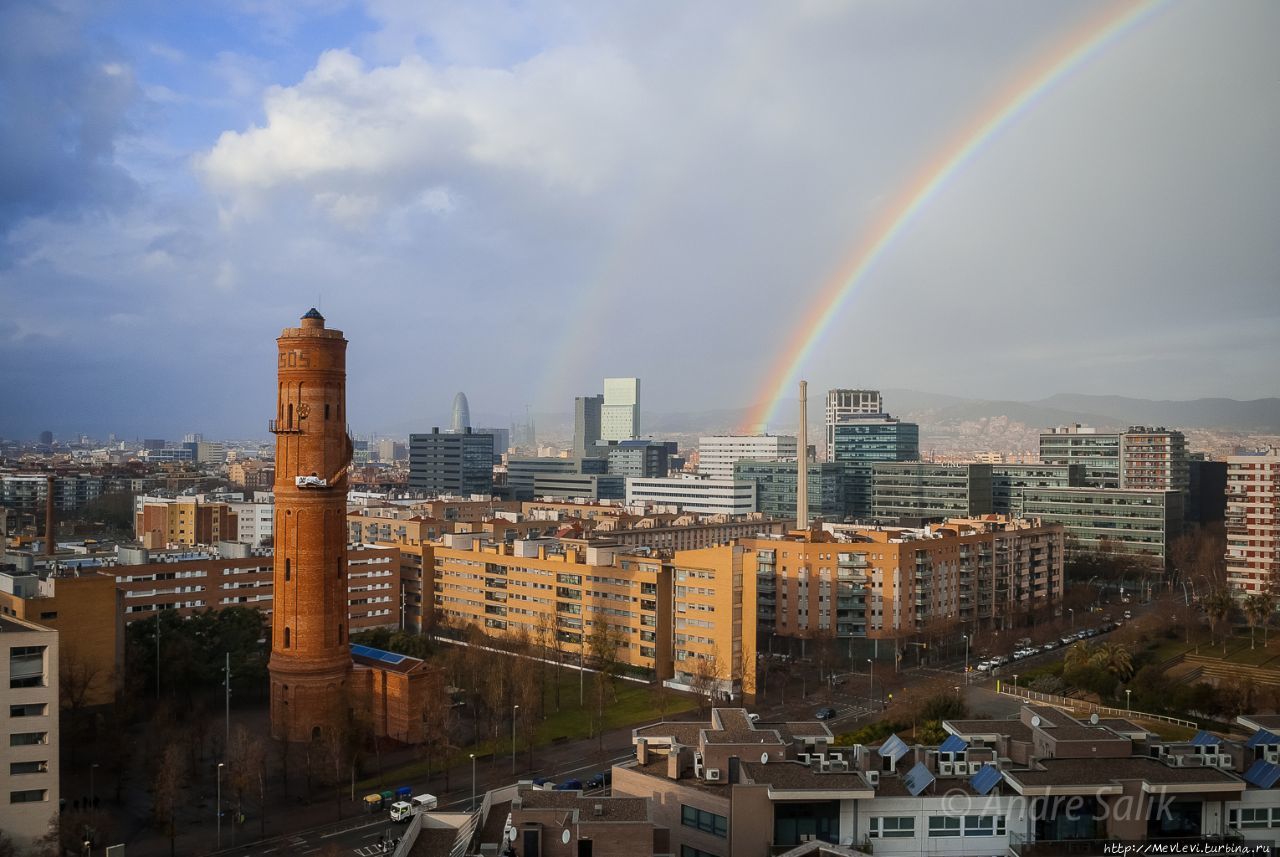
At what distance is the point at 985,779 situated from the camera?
16.2 meters

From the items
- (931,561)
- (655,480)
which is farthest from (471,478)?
(931,561)

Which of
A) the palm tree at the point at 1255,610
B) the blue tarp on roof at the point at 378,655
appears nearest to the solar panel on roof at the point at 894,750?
the blue tarp on roof at the point at 378,655

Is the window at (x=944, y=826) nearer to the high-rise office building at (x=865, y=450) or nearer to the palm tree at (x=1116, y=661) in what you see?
the palm tree at (x=1116, y=661)

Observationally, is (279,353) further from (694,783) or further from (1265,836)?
Answer: (1265,836)

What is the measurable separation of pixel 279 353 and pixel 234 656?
11.4m

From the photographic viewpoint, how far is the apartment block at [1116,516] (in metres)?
64.5

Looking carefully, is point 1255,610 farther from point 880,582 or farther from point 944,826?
point 944,826

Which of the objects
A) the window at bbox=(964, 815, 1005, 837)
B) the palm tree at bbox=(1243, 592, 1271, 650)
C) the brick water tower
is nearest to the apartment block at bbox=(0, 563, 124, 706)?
the brick water tower

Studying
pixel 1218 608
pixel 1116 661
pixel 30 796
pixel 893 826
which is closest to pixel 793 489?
pixel 1218 608

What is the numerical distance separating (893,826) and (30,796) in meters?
17.7

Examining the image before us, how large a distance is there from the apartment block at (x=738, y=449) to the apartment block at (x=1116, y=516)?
57972 millimetres

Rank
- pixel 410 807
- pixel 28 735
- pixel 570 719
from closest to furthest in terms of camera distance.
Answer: pixel 28 735, pixel 410 807, pixel 570 719

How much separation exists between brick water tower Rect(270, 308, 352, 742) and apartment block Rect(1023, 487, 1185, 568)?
48797 millimetres

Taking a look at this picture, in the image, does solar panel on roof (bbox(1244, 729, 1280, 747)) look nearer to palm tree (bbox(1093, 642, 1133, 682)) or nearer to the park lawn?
palm tree (bbox(1093, 642, 1133, 682))
